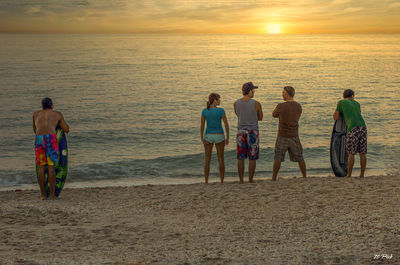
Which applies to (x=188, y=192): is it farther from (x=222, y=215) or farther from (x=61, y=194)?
(x=61, y=194)

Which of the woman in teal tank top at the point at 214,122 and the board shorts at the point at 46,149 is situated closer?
the board shorts at the point at 46,149

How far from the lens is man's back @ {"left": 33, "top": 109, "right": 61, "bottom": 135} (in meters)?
7.09

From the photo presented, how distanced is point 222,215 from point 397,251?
2.52 m

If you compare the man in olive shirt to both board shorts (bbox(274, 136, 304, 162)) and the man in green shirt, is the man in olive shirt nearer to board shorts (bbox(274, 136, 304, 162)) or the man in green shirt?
board shorts (bbox(274, 136, 304, 162))

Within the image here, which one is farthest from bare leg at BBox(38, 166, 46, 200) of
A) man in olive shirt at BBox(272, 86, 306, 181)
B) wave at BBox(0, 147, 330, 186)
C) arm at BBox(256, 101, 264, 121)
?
man in olive shirt at BBox(272, 86, 306, 181)

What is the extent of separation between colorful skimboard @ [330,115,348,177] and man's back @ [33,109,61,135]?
5.38m

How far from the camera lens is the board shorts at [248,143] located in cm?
768

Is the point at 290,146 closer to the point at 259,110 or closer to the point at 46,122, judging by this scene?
the point at 259,110

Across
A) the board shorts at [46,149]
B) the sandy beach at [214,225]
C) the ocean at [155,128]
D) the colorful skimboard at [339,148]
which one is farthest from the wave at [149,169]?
the board shorts at [46,149]

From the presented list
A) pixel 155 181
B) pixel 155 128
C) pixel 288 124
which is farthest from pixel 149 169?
pixel 155 128

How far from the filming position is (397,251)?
178 inches

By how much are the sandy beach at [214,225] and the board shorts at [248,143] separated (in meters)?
0.66

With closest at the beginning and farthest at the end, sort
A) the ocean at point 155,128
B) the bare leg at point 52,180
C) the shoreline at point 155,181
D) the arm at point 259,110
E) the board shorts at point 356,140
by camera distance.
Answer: the bare leg at point 52,180, the arm at point 259,110, the board shorts at point 356,140, the shoreline at point 155,181, the ocean at point 155,128

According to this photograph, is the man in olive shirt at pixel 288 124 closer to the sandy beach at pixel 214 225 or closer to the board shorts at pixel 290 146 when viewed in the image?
the board shorts at pixel 290 146
